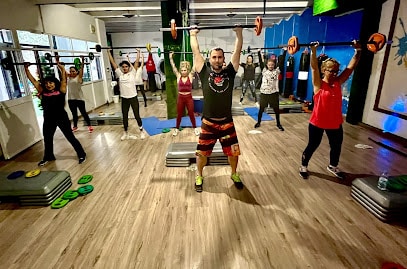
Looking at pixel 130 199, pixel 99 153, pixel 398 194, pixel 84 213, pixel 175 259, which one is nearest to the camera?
pixel 175 259

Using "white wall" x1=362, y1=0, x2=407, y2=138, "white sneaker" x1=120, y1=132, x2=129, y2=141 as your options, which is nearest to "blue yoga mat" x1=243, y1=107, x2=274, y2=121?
"white wall" x1=362, y1=0, x2=407, y2=138

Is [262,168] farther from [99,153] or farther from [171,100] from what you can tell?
[171,100]

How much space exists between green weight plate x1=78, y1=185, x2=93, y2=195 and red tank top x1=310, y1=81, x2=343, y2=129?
8.81 ft

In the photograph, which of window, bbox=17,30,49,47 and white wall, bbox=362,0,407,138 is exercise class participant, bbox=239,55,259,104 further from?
window, bbox=17,30,49,47

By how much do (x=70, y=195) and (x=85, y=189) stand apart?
16cm

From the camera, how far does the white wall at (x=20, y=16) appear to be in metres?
3.79

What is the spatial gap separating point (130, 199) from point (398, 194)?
2541 mm

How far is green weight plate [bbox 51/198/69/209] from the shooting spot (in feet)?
7.94

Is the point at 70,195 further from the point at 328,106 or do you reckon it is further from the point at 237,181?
the point at 328,106

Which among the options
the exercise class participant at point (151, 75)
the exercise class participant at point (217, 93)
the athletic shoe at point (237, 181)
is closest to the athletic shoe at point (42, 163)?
the exercise class participant at point (217, 93)

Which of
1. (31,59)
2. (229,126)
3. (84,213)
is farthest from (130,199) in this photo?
(31,59)

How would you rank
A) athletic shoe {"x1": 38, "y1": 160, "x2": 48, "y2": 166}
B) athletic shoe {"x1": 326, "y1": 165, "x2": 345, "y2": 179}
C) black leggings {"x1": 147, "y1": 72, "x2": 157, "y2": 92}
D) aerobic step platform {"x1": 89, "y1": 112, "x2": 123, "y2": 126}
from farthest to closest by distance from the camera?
1. black leggings {"x1": 147, "y1": 72, "x2": 157, "y2": 92}
2. aerobic step platform {"x1": 89, "y1": 112, "x2": 123, "y2": 126}
3. athletic shoe {"x1": 38, "y1": 160, "x2": 48, "y2": 166}
4. athletic shoe {"x1": 326, "y1": 165, "x2": 345, "y2": 179}

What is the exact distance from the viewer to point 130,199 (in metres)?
2.56

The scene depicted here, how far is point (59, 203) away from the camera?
8.07ft
